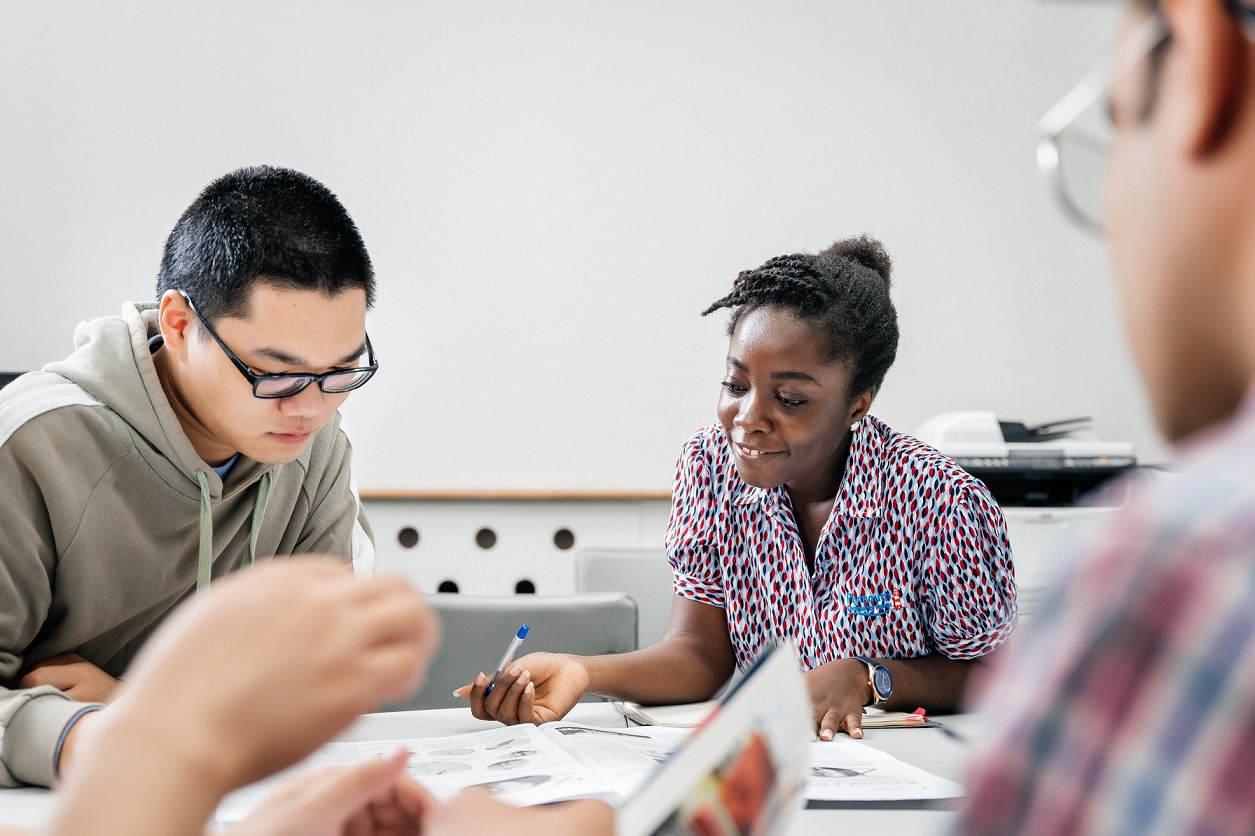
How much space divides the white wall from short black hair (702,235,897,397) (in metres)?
1.76

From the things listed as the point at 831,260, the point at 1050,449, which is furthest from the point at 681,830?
the point at 1050,449

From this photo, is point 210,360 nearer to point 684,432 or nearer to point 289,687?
point 289,687

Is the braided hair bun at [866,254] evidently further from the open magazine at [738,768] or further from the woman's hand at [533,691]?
the open magazine at [738,768]

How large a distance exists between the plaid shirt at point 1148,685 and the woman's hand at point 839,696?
98 cm

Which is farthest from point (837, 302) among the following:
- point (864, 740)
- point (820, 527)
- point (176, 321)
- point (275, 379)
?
point (176, 321)

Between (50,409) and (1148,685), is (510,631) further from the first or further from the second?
(1148,685)

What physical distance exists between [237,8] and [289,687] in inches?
147

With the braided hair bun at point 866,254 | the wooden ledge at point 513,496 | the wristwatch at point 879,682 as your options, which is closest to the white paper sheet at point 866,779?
the wristwatch at point 879,682

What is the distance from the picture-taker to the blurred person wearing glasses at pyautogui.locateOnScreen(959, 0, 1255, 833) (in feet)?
0.76

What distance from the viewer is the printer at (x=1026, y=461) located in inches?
114

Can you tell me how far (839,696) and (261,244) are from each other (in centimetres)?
97

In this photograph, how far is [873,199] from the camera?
3740mm

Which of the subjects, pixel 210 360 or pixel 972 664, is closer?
pixel 210 360

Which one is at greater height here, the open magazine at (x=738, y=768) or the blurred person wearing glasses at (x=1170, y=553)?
the blurred person wearing glasses at (x=1170, y=553)
